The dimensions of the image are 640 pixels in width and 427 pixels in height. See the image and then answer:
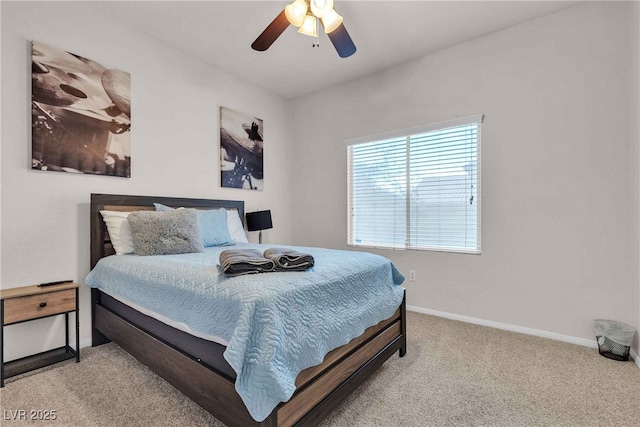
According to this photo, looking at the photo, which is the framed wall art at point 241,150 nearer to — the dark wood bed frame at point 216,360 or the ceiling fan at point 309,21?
the dark wood bed frame at point 216,360

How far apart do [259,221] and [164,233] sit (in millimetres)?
1430

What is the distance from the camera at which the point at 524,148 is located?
8.93ft

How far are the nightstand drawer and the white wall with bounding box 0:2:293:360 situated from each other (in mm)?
313

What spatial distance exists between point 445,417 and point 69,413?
2.08 metres

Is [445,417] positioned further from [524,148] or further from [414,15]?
[414,15]

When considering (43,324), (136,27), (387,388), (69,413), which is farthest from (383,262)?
(136,27)

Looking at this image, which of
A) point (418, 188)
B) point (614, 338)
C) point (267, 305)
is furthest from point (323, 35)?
point (614, 338)

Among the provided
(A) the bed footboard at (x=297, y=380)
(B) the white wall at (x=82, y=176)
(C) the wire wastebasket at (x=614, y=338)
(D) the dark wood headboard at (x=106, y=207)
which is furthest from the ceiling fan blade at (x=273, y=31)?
(C) the wire wastebasket at (x=614, y=338)

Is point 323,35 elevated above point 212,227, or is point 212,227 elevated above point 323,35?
point 323,35

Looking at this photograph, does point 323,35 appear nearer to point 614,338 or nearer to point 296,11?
point 296,11

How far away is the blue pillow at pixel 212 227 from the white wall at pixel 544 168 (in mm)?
2020

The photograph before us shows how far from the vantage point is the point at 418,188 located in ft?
11.0

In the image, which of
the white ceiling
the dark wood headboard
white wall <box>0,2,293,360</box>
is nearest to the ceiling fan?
the white ceiling

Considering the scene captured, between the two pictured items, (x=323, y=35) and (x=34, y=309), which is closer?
(x=34, y=309)
